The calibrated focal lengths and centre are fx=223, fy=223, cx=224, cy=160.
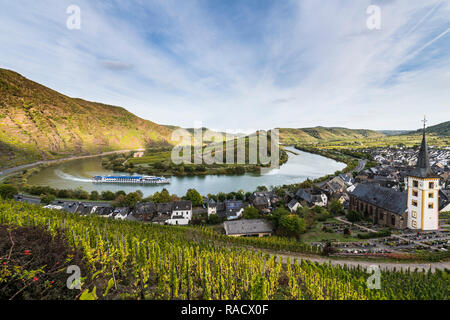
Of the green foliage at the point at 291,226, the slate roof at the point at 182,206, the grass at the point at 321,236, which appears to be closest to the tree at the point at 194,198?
the slate roof at the point at 182,206

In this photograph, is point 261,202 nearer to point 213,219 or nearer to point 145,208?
point 213,219

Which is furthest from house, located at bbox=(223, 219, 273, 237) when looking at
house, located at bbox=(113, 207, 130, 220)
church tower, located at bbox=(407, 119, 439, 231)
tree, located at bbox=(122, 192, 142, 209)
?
tree, located at bbox=(122, 192, 142, 209)

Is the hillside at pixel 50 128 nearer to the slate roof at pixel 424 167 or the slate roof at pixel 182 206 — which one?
the slate roof at pixel 182 206

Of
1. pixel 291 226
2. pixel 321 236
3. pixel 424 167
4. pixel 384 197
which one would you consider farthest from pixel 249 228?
pixel 424 167
